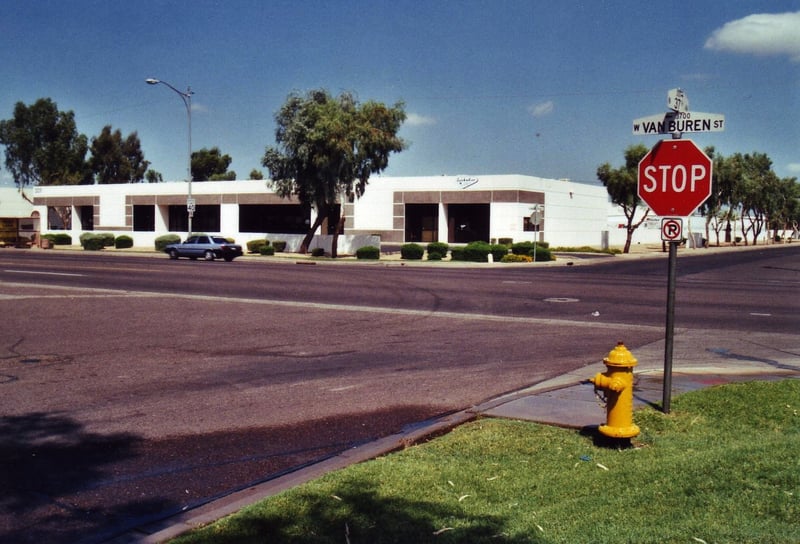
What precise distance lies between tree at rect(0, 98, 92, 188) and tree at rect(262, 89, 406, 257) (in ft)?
174

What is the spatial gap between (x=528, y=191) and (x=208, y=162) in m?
69.1

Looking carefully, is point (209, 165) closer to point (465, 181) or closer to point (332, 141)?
point (465, 181)

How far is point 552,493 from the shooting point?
5504 millimetres

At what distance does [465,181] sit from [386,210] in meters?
7.05

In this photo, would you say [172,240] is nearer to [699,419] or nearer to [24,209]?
[24,209]

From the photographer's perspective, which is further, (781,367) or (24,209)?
(24,209)

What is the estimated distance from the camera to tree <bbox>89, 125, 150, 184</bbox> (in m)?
105

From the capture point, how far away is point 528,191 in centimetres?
5834

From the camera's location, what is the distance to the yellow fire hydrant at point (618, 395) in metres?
6.58

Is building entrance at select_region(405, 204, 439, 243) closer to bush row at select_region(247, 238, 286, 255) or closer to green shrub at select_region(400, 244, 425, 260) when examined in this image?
bush row at select_region(247, 238, 286, 255)

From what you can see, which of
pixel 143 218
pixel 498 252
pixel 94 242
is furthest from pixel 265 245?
pixel 143 218

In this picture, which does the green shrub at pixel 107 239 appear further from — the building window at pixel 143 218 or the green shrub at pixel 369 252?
the green shrub at pixel 369 252

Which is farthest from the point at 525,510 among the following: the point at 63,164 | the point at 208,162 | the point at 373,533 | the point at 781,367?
the point at 208,162

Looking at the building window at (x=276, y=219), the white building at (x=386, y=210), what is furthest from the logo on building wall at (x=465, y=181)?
the building window at (x=276, y=219)
